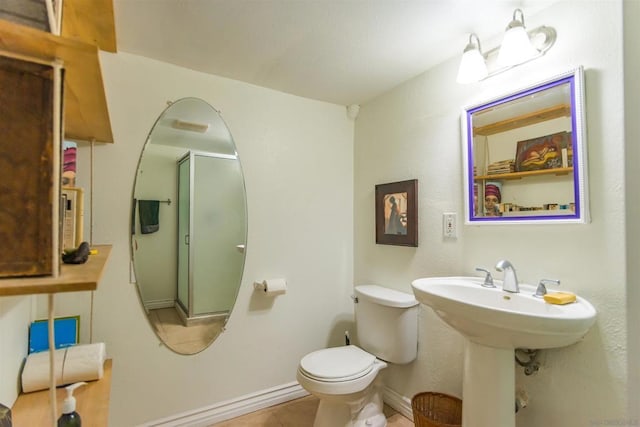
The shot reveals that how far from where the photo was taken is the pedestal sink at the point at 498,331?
3.32 ft

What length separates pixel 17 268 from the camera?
523 millimetres

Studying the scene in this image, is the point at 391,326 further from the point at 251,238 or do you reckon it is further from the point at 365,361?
the point at 251,238

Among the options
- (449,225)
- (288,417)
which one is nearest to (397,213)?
(449,225)

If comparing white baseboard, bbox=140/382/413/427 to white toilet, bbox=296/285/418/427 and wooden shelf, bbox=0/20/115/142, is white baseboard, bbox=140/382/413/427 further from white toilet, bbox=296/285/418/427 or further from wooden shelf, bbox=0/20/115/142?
wooden shelf, bbox=0/20/115/142

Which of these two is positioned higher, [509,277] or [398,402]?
[509,277]

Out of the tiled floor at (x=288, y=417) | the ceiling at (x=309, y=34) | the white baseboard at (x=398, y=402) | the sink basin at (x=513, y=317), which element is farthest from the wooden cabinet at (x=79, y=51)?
the white baseboard at (x=398, y=402)

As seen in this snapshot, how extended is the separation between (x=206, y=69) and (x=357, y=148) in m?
1.16

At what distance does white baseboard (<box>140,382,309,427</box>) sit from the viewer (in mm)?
1775

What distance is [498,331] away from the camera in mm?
1077

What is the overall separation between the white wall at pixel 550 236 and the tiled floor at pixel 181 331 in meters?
1.17

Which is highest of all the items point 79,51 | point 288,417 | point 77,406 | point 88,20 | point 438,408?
point 88,20

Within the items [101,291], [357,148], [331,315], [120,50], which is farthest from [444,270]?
[120,50]

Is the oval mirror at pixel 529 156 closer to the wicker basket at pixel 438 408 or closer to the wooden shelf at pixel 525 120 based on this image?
the wooden shelf at pixel 525 120

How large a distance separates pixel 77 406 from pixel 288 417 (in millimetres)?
1208
